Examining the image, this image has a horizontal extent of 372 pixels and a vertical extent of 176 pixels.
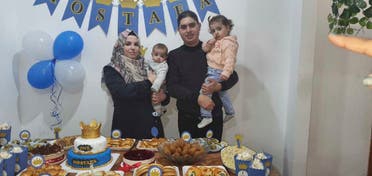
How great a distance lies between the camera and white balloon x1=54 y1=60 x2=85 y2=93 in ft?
7.07

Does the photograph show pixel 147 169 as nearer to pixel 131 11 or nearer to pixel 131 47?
pixel 131 47

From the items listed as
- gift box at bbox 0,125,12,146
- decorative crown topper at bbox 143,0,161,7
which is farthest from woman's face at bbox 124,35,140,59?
gift box at bbox 0,125,12,146

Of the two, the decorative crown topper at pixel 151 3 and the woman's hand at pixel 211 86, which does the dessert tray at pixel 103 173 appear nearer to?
the woman's hand at pixel 211 86

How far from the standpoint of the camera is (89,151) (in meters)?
1.67

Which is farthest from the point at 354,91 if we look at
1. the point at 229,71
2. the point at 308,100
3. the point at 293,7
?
the point at 229,71

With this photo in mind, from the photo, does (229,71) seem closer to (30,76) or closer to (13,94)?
(30,76)

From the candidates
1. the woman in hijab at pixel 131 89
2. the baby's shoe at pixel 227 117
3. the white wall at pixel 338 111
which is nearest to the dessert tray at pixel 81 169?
Answer: the woman in hijab at pixel 131 89

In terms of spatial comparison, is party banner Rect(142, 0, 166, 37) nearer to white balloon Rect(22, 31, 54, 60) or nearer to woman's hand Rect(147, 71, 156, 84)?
woman's hand Rect(147, 71, 156, 84)

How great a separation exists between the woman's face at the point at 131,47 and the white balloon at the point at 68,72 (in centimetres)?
32

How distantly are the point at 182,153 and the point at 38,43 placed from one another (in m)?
1.21

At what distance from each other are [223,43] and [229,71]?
0.59 feet

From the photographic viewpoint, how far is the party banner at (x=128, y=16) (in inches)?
89.5

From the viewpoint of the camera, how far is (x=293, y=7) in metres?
2.20

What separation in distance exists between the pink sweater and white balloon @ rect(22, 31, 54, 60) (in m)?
1.05
